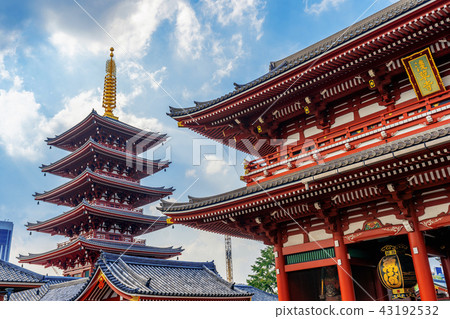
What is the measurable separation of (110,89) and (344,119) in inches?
1265

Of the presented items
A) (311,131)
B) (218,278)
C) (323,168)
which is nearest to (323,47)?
(311,131)

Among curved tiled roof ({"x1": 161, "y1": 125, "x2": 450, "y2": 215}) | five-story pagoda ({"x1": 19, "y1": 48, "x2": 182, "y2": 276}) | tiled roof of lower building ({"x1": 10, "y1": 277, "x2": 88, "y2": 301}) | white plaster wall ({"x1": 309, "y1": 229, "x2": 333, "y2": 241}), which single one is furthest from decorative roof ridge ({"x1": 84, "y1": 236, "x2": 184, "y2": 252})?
white plaster wall ({"x1": 309, "y1": 229, "x2": 333, "y2": 241})

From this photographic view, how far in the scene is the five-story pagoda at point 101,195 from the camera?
31.3 m

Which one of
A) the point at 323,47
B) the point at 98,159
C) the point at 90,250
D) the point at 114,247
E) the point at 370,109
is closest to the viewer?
the point at 323,47

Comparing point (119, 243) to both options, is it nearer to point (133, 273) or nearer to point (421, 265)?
point (133, 273)

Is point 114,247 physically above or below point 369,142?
above

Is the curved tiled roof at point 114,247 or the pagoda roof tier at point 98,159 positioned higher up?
the pagoda roof tier at point 98,159

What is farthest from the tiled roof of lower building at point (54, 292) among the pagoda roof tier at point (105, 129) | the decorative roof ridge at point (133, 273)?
the pagoda roof tier at point (105, 129)

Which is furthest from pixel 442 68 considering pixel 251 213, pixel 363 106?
pixel 251 213

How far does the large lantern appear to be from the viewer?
11523mm

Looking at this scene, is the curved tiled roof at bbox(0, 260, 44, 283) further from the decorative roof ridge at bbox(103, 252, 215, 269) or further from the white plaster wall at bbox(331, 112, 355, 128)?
the white plaster wall at bbox(331, 112, 355, 128)

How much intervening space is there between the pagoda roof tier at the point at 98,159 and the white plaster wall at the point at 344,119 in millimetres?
24409

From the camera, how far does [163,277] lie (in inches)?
679
